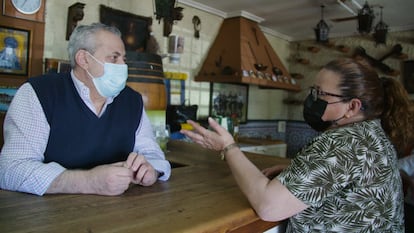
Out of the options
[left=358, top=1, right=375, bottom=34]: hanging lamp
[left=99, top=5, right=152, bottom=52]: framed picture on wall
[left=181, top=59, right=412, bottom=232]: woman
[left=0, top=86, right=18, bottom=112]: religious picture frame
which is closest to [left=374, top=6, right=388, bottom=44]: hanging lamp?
[left=358, top=1, right=375, bottom=34]: hanging lamp

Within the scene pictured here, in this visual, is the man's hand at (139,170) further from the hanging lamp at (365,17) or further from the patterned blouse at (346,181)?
the hanging lamp at (365,17)

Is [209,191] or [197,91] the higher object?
[197,91]

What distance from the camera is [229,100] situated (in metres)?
3.96

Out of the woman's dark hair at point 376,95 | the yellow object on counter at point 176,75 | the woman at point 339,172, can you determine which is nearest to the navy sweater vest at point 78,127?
the woman at point 339,172

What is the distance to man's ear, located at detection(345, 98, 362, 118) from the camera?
1.02m

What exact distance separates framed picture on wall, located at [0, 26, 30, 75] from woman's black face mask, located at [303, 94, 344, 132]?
1.97 m

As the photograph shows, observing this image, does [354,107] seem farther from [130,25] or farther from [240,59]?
[240,59]

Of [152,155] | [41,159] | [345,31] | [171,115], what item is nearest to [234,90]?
[171,115]

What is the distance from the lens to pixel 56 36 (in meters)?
2.45

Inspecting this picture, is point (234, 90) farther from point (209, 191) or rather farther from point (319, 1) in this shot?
point (209, 191)

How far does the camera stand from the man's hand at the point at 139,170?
1.02 metres

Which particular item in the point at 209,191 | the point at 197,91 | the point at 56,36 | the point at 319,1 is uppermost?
the point at 319,1

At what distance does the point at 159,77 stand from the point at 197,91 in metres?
1.93

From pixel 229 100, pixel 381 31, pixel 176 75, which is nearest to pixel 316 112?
pixel 176 75
